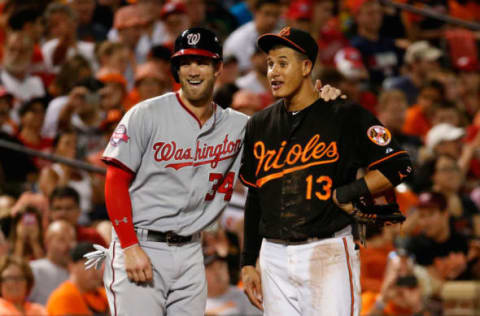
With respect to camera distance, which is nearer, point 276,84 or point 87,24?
point 276,84

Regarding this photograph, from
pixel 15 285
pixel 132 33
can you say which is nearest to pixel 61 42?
pixel 132 33

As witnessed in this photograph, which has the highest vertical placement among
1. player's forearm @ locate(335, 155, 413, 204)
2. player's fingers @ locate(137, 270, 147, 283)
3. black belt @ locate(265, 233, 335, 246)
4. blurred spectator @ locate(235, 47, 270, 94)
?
blurred spectator @ locate(235, 47, 270, 94)

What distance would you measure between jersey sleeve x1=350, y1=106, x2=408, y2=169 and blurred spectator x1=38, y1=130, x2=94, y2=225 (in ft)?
13.9

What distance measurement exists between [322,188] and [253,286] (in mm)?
629

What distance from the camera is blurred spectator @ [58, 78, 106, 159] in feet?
27.8

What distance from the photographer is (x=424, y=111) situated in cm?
1027

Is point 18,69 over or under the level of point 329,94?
over

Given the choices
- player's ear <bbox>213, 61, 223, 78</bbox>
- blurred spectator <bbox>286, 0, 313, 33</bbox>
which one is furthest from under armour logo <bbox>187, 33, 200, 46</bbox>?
blurred spectator <bbox>286, 0, 313, 33</bbox>

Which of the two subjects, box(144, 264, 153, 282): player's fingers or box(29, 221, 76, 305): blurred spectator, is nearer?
box(144, 264, 153, 282): player's fingers

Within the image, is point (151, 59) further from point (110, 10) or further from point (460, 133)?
point (460, 133)

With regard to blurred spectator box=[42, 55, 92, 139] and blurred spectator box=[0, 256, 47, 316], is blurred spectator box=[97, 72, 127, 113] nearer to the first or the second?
blurred spectator box=[42, 55, 92, 139]

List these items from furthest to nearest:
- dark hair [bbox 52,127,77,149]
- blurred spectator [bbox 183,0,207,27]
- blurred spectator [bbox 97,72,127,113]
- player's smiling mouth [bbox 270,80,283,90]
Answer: blurred spectator [bbox 183,0,207,27] < blurred spectator [bbox 97,72,127,113] < dark hair [bbox 52,127,77,149] < player's smiling mouth [bbox 270,80,283,90]

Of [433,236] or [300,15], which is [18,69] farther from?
[433,236]

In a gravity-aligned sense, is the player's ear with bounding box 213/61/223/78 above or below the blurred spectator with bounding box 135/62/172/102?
below
